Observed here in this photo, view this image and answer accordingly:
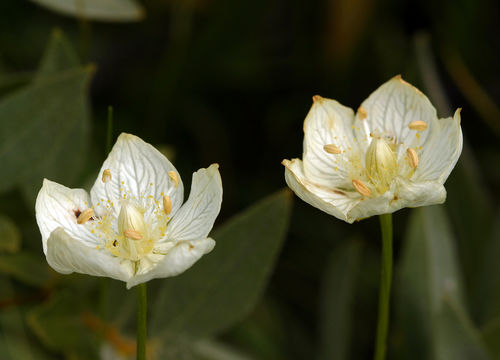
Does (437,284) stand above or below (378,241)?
above

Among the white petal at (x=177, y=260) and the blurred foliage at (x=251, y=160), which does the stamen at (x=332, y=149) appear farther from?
the white petal at (x=177, y=260)

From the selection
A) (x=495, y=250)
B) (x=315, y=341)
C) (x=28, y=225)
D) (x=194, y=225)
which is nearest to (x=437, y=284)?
(x=495, y=250)

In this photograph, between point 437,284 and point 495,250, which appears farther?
point 495,250

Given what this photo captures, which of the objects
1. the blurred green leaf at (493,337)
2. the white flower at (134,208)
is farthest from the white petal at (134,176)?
the blurred green leaf at (493,337)

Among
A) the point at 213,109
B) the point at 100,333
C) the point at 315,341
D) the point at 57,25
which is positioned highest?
the point at 57,25

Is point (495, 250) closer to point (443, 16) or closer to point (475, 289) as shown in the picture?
point (475, 289)

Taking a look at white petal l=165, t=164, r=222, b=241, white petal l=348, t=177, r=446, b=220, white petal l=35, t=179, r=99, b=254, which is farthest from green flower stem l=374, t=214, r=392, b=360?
white petal l=35, t=179, r=99, b=254

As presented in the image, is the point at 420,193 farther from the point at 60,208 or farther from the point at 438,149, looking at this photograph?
the point at 60,208

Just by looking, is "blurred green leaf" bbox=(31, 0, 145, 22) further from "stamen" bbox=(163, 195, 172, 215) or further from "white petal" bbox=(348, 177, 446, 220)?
"white petal" bbox=(348, 177, 446, 220)
